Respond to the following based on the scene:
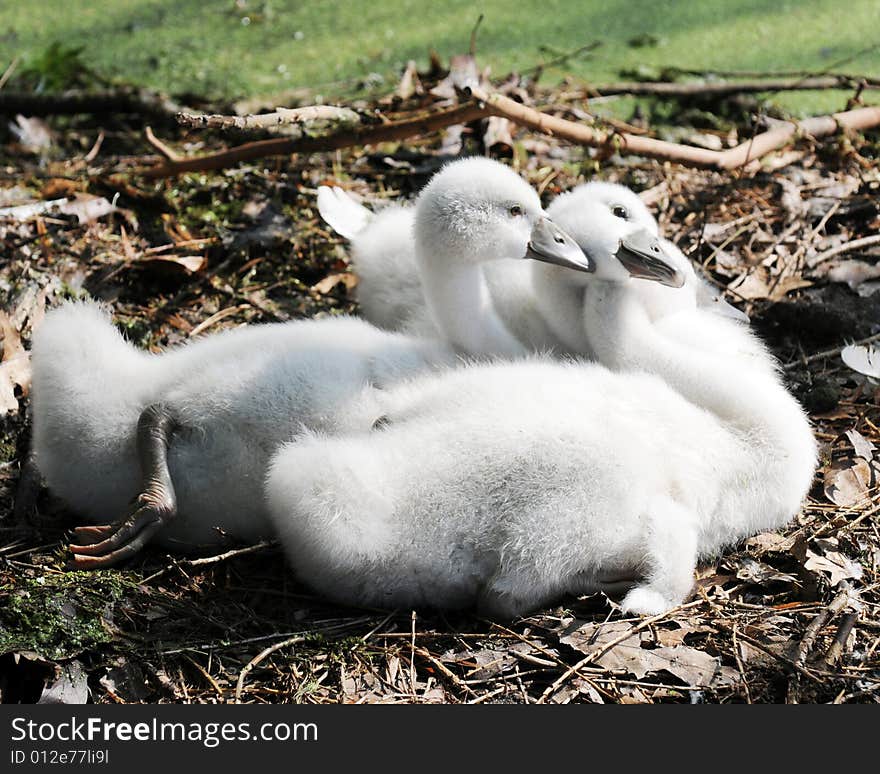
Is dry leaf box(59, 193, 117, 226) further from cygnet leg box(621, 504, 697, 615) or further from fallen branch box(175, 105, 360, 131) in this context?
cygnet leg box(621, 504, 697, 615)

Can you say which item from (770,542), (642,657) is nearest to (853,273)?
(770,542)

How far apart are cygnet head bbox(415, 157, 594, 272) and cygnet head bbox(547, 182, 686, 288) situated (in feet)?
0.16

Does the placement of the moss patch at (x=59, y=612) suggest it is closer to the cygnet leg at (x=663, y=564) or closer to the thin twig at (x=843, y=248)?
the cygnet leg at (x=663, y=564)

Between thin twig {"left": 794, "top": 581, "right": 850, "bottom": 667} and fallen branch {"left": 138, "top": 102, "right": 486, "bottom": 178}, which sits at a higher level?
fallen branch {"left": 138, "top": 102, "right": 486, "bottom": 178}

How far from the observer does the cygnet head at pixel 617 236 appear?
120 inches

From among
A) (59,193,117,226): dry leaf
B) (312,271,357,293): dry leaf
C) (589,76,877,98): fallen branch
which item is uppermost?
(589,76,877,98): fallen branch

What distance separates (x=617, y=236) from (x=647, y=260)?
124 millimetres

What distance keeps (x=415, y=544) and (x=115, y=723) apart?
2.39ft

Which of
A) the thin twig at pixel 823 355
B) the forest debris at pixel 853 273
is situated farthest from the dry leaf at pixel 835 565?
the forest debris at pixel 853 273

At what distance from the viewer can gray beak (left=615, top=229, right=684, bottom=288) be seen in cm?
303

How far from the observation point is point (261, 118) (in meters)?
3.24

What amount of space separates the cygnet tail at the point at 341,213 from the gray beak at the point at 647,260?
3.49 ft

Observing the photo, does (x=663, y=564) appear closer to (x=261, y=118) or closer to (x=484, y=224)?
(x=484, y=224)

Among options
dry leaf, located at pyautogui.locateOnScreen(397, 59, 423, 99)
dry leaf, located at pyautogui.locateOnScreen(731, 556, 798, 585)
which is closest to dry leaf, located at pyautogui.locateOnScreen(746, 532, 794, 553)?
dry leaf, located at pyautogui.locateOnScreen(731, 556, 798, 585)
